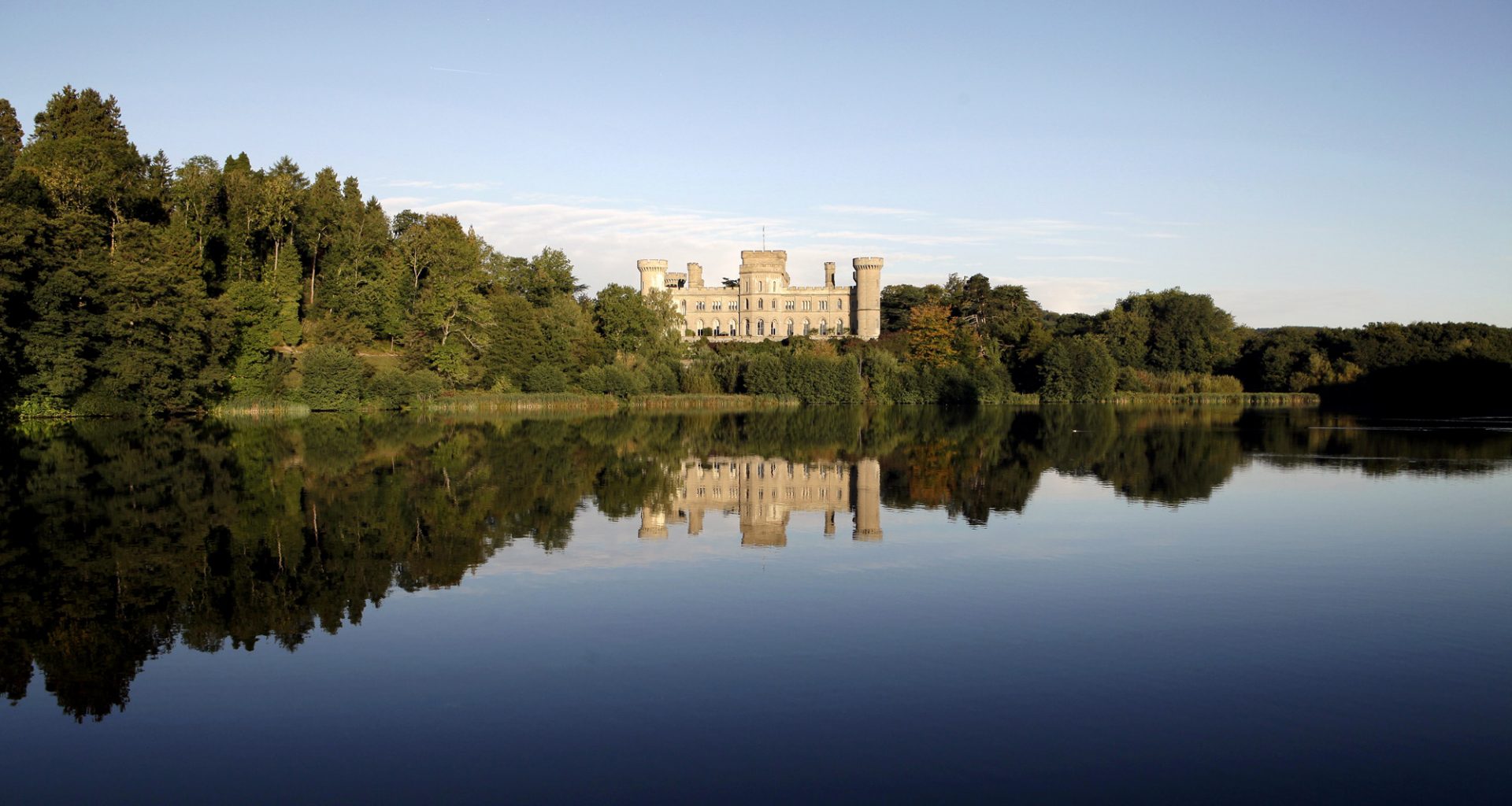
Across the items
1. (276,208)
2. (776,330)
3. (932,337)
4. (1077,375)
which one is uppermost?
(276,208)

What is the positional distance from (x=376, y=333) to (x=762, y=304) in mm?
45706

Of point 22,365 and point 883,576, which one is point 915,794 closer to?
point 883,576

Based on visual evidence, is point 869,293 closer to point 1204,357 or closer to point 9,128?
point 1204,357

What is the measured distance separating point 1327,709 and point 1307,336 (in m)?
68.8

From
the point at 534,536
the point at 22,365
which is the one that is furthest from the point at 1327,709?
the point at 22,365

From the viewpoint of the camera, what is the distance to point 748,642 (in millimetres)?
7238

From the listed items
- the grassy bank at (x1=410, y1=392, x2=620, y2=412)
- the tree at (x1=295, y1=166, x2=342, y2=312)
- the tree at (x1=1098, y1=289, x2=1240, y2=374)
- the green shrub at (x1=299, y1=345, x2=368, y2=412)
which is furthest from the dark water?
the tree at (x1=1098, y1=289, x2=1240, y2=374)

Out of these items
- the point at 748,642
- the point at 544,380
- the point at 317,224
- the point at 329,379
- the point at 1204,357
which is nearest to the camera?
the point at 748,642

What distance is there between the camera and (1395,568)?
9938mm

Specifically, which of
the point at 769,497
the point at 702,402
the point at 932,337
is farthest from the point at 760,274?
the point at 769,497

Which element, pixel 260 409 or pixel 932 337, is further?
pixel 932 337

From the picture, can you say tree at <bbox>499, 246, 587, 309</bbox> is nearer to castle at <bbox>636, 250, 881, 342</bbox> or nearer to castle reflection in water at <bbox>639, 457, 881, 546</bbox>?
castle at <bbox>636, 250, 881, 342</bbox>

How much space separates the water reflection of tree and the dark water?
8 centimetres

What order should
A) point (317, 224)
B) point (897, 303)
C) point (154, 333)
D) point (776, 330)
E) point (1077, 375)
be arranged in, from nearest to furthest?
point (154, 333) < point (317, 224) < point (1077, 375) < point (776, 330) < point (897, 303)
